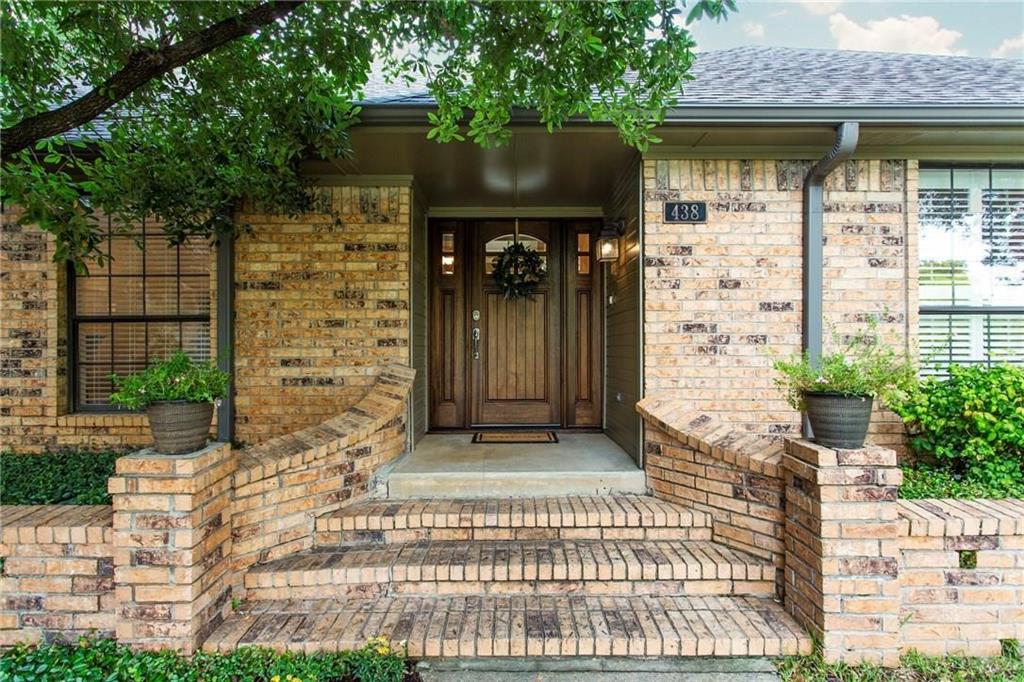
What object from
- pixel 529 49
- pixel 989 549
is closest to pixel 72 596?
pixel 529 49

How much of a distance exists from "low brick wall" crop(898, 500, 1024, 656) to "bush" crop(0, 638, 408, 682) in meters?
2.21

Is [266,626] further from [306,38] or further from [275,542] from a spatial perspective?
[306,38]

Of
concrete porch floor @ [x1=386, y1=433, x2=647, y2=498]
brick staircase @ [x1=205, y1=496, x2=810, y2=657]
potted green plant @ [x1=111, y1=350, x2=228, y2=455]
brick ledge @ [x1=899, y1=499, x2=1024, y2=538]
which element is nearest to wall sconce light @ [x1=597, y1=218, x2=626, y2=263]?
concrete porch floor @ [x1=386, y1=433, x2=647, y2=498]

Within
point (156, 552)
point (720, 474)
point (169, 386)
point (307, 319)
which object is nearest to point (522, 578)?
point (720, 474)

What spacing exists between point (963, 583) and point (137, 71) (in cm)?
414

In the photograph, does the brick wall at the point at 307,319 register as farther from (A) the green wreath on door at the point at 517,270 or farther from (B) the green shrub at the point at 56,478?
(A) the green wreath on door at the point at 517,270

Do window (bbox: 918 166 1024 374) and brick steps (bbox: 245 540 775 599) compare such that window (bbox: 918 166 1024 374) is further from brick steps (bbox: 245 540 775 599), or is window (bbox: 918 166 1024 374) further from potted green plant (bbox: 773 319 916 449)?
brick steps (bbox: 245 540 775 599)

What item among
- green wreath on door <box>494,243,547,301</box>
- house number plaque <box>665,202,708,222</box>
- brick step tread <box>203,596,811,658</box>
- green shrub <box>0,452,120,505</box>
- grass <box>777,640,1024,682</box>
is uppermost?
house number plaque <box>665,202,708,222</box>

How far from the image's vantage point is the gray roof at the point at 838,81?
2.75m

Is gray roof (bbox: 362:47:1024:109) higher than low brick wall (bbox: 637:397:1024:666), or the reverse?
gray roof (bbox: 362:47:1024:109)

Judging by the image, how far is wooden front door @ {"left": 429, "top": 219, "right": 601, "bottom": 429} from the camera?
446 cm

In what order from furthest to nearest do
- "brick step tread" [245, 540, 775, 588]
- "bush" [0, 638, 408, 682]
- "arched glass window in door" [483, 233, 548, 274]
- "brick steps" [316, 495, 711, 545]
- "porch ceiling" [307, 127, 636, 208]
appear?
"arched glass window in door" [483, 233, 548, 274] < "porch ceiling" [307, 127, 636, 208] < "brick steps" [316, 495, 711, 545] < "brick step tread" [245, 540, 775, 588] < "bush" [0, 638, 408, 682]

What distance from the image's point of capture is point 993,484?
2.48 metres

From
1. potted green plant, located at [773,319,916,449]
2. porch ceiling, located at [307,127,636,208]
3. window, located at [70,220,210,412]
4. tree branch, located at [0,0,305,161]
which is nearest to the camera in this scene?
tree branch, located at [0,0,305,161]
